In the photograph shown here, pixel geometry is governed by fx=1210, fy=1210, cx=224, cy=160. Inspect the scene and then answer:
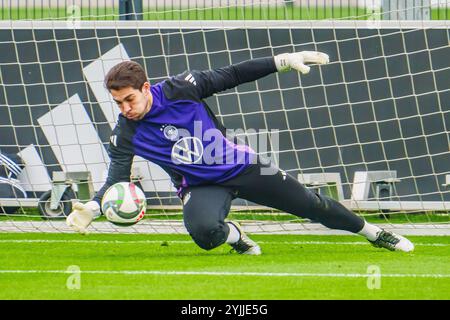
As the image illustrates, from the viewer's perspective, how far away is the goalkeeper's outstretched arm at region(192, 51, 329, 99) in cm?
913

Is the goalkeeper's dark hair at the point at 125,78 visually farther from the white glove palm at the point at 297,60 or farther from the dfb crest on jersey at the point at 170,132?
the white glove palm at the point at 297,60

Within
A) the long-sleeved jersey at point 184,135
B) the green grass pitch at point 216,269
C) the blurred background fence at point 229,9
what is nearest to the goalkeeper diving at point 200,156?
the long-sleeved jersey at point 184,135

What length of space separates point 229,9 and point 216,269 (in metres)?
6.11

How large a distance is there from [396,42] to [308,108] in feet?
3.93

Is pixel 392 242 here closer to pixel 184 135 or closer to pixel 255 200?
pixel 255 200

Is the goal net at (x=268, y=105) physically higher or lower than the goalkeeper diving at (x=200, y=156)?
higher

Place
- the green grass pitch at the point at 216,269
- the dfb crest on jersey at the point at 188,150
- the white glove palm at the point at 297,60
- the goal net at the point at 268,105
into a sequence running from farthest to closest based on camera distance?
1. the goal net at the point at 268,105
2. the dfb crest on jersey at the point at 188,150
3. the white glove palm at the point at 297,60
4. the green grass pitch at the point at 216,269

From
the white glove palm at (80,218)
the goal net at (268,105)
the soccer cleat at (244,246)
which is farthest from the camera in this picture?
the goal net at (268,105)

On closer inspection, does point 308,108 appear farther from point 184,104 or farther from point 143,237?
→ point 184,104

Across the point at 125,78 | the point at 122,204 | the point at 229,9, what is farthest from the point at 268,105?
the point at 125,78

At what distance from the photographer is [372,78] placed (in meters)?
13.1

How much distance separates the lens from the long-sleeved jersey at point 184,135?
30.6ft

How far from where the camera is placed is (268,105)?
44.0 feet

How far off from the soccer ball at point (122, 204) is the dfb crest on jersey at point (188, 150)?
0.43 meters
